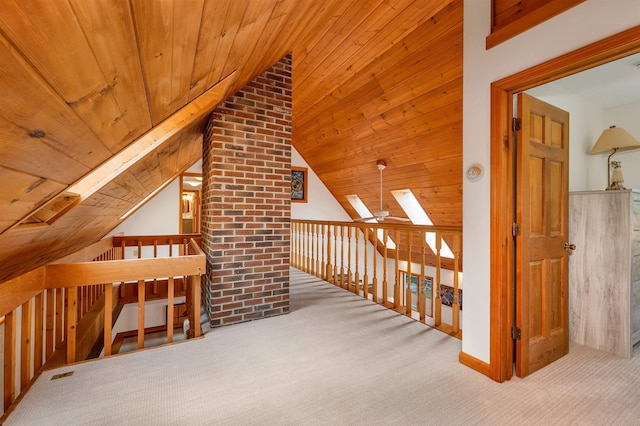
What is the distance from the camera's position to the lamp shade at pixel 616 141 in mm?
2453

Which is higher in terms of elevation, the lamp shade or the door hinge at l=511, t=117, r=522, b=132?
the lamp shade

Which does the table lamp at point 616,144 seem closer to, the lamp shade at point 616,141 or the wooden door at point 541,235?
the lamp shade at point 616,141

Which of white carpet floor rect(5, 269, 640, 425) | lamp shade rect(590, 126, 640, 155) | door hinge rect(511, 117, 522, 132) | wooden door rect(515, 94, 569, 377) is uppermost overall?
lamp shade rect(590, 126, 640, 155)

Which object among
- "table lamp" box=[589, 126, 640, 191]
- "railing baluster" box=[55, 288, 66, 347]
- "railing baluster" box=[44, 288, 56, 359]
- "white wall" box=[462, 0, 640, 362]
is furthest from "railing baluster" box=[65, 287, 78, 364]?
"table lamp" box=[589, 126, 640, 191]

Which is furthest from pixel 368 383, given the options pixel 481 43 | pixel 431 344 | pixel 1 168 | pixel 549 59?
pixel 481 43

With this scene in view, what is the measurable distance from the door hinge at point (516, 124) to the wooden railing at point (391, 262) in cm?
82

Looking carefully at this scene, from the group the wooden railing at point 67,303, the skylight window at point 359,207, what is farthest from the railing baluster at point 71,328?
the skylight window at point 359,207

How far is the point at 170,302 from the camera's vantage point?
2355mm

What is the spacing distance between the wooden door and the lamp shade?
0.85 metres

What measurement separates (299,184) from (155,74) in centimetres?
529

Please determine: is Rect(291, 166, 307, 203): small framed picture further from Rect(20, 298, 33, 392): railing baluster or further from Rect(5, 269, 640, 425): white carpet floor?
Rect(20, 298, 33, 392): railing baluster

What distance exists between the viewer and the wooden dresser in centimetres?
212

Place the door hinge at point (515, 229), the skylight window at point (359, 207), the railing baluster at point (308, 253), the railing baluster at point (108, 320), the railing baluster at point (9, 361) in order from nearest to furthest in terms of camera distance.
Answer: the railing baluster at point (9, 361)
the door hinge at point (515, 229)
the railing baluster at point (108, 320)
the railing baluster at point (308, 253)
the skylight window at point (359, 207)

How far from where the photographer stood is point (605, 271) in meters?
2.23
